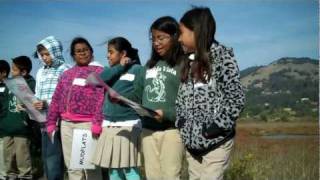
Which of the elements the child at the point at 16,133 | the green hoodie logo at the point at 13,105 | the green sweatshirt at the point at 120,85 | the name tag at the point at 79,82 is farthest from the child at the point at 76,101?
the green hoodie logo at the point at 13,105

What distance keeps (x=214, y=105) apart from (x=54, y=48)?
2281mm

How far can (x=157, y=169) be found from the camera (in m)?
3.22

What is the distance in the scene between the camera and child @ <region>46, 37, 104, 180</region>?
413 cm

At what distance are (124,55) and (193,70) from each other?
1192 mm

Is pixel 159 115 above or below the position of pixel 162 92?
below

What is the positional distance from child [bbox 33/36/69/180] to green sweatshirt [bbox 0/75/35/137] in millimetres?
1025

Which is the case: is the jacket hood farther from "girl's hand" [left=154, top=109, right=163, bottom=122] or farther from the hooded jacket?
"girl's hand" [left=154, top=109, right=163, bottom=122]

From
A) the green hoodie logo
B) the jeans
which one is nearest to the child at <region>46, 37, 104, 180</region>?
the jeans

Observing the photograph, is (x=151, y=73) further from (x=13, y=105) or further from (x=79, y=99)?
(x=13, y=105)

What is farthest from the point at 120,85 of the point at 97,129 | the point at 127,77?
the point at 97,129

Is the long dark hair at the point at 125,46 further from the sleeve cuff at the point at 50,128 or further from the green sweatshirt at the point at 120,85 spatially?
the sleeve cuff at the point at 50,128

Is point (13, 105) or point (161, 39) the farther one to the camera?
point (13, 105)

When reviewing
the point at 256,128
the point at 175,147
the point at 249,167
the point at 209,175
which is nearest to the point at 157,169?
the point at 175,147

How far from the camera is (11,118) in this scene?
5.61 meters
